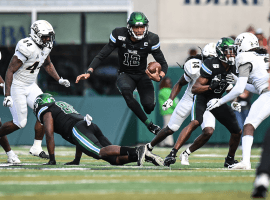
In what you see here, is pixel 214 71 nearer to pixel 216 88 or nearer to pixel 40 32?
pixel 216 88

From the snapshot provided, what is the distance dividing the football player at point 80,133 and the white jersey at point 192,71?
1.53 m

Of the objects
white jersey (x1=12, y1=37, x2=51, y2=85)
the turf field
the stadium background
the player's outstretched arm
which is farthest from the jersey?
the stadium background

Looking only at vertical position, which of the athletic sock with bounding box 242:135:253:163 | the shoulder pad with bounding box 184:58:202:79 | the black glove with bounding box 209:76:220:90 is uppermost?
the shoulder pad with bounding box 184:58:202:79

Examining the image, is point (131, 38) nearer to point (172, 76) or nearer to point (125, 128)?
point (125, 128)

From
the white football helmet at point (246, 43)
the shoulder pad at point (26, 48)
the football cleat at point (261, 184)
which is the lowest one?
the football cleat at point (261, 184)

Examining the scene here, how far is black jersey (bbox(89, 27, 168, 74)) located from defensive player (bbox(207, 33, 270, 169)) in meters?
1.25

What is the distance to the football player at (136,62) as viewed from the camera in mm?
7137

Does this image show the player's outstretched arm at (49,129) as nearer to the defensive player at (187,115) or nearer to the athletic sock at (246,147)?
the defensive player at (187,115)

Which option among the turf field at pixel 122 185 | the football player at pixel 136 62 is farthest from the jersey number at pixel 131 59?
the turf field at pixel 122 185

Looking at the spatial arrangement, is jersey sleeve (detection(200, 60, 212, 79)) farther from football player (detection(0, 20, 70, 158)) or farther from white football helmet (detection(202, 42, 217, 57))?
football player (detection(0, 20, 70, 158))

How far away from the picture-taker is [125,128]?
11.5 m

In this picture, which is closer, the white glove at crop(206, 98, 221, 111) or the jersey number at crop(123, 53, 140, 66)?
the white glove at crop(206, 98, 221, 111)

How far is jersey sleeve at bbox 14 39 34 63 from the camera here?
7.49 m

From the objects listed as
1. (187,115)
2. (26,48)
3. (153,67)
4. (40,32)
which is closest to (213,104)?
(187,115)
